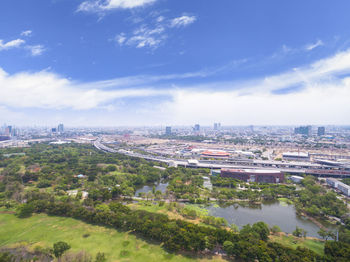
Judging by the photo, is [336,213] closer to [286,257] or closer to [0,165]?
[286,257]

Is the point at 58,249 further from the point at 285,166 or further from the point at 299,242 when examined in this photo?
the point at 285,166

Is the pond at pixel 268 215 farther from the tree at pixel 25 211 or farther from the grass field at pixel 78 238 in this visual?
the tree at pixel 25 211

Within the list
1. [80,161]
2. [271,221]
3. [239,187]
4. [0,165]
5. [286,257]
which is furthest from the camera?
[80,161]


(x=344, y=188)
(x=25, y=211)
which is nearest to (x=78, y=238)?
(x=25, y=211)

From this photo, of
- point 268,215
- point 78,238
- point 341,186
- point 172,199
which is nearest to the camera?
point 78,238

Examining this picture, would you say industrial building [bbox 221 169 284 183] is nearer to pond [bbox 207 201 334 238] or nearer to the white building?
the white building

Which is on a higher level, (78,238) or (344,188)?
(344,188)

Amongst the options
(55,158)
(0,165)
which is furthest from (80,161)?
(0,165)
